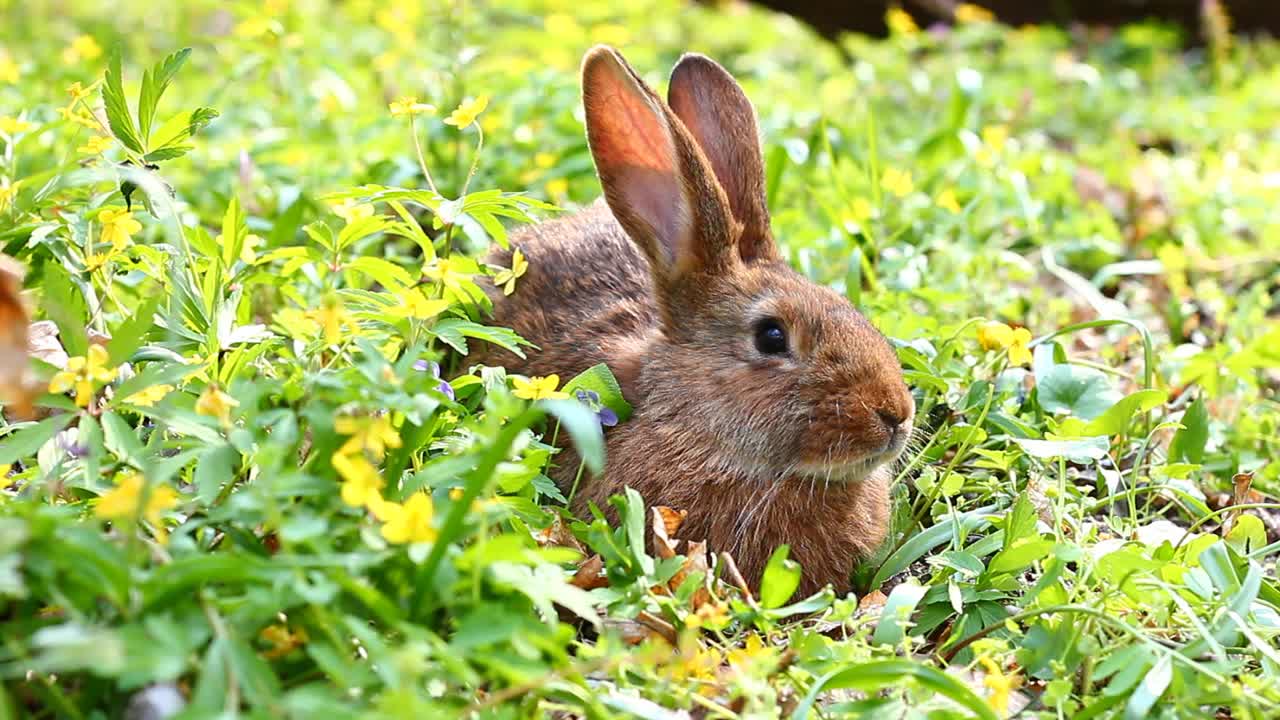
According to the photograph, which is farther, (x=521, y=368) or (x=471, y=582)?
(x=521, y=368)

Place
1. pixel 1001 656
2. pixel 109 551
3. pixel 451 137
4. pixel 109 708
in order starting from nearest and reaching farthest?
1. pixel 109 551
2. pixel 109 708
3. pixel 1001 656
4. pixel 451 137

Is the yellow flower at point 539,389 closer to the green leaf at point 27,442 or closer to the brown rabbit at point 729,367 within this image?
the brown rabbit at point 729,367

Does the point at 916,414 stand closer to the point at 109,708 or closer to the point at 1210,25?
the point at 109,708

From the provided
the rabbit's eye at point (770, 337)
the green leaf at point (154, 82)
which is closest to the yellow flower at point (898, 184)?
the rabbit's eye at point (770, 337)

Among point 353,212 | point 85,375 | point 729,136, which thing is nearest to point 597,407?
point 353,212

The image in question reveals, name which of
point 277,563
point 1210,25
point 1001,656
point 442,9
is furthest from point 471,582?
point 1210,25

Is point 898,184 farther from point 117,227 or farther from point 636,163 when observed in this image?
point 117,227
